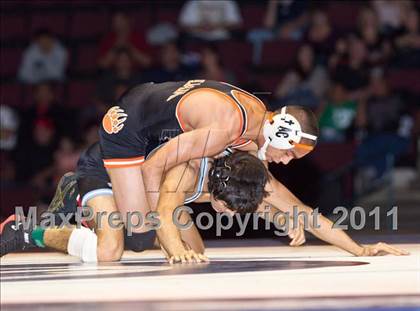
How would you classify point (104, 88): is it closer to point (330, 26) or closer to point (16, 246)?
point (330, 26)

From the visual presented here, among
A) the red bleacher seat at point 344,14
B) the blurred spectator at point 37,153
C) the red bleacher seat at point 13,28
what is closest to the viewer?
the blurred spectator at point 37,153

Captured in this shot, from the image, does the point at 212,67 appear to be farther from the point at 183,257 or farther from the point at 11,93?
the point at 183,257

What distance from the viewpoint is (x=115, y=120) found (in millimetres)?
5250

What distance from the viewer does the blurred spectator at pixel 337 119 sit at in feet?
29.7

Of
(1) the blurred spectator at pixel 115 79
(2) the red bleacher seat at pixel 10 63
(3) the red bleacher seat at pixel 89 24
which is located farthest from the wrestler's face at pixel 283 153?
(2) the red bleacher seat at pixel 10 63

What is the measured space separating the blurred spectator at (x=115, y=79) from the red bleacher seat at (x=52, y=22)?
1.54 meters

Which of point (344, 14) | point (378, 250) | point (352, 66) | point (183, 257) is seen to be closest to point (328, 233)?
point (378, 250)

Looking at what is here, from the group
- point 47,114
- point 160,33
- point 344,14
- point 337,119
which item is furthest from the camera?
point 160,33

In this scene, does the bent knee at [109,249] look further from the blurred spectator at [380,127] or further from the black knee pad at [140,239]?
the blurred spectator at [380,127]

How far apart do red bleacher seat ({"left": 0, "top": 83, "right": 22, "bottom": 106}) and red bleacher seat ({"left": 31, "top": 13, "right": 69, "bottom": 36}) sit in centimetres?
89

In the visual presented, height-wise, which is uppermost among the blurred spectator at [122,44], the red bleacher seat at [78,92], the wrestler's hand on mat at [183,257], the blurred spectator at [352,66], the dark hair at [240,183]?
the blurred spectator at [122,44]

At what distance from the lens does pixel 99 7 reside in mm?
11367

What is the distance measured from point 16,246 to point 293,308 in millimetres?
2463

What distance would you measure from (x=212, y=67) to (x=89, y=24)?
2.24 m
